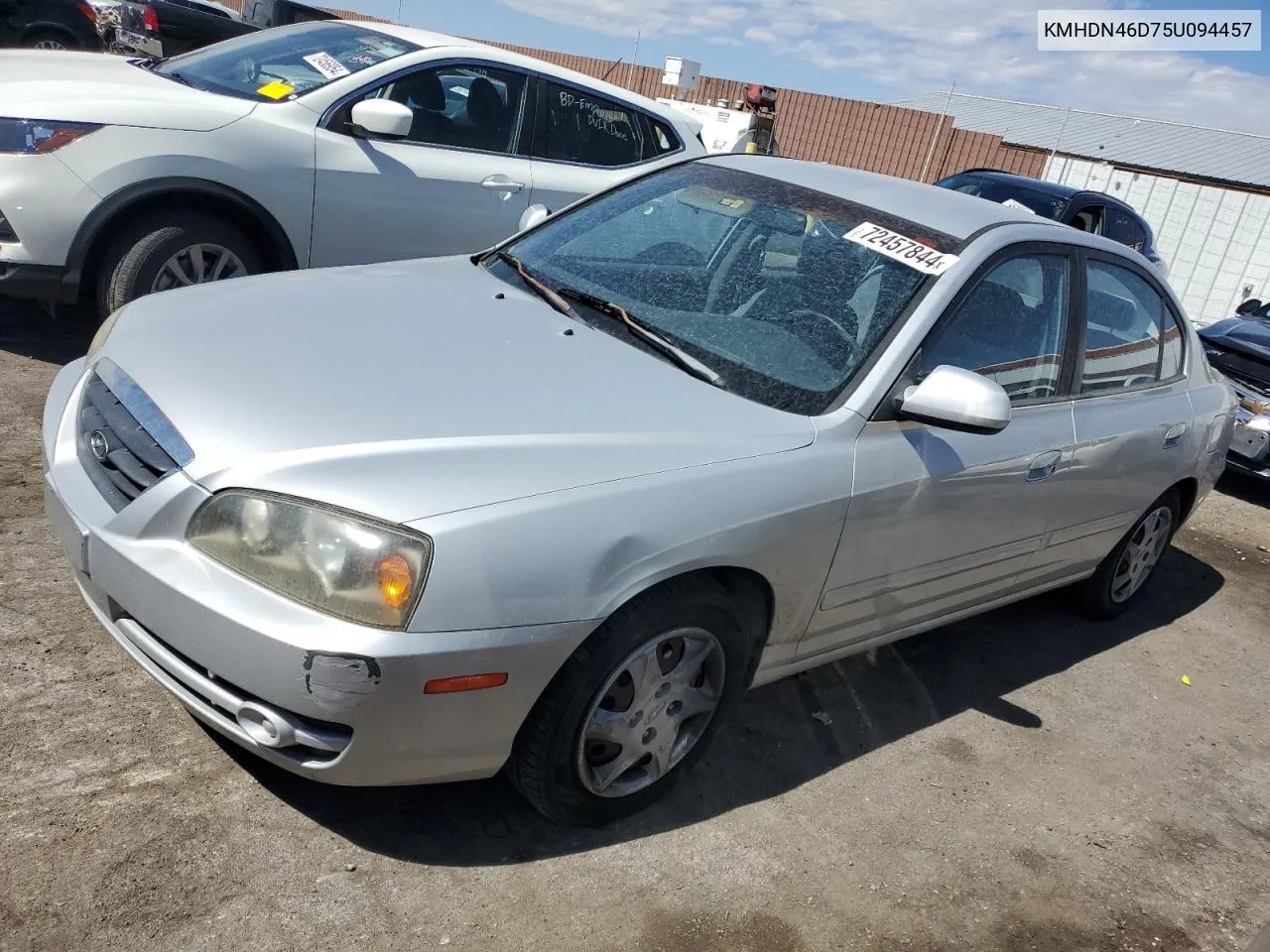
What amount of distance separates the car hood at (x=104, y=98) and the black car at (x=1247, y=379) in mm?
6302

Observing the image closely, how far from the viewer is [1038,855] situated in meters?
3.27

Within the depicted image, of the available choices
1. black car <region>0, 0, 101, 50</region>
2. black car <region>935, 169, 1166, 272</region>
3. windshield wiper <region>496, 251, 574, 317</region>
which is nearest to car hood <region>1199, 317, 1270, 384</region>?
black car <region>935, 169, 1166, 272</region>

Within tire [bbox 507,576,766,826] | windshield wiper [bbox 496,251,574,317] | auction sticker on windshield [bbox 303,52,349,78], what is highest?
auction sticker on windshield [bbox 303,52,349,78]

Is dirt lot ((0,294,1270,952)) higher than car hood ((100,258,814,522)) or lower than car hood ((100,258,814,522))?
lower

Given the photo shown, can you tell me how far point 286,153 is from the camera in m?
5.24

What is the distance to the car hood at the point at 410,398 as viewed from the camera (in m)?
2.40

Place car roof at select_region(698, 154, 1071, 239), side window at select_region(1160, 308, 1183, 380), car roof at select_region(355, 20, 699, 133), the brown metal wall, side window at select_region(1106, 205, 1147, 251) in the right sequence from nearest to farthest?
car roof at select_region(698, 154, 1071, 239) → side window at select_region(1160, 308, 1183, 380) → car roof at select_region(355, 20, 699, 133) → side window at select_region(1106, 205, 1147, 251) → the brown metal wall

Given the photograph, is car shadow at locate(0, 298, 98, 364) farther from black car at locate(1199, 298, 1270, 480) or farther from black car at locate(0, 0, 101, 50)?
black car at locate(0, 0, 101, 50)

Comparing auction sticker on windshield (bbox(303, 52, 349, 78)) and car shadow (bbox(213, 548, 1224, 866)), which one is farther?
auction sticker on windshield (bbox(303, 52, 349, 78))

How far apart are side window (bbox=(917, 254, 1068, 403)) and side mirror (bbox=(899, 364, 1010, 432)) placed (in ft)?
0.63

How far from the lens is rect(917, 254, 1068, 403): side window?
3.36m

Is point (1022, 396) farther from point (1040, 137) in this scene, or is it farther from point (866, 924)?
point (1040, 137)

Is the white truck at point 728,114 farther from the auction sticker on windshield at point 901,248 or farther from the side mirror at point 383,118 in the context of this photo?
the auction sticker on windshield at point 901,248

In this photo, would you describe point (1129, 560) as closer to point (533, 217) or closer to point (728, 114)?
point (533, 217)
